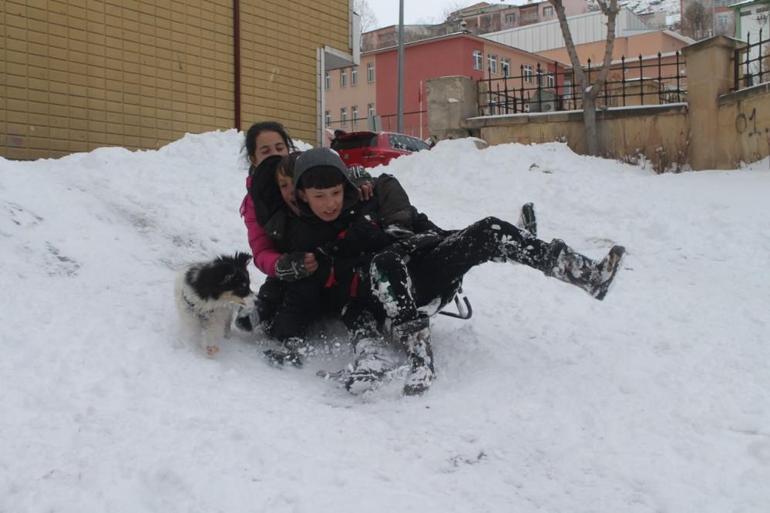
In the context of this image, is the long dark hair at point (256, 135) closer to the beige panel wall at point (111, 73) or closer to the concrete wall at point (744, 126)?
the beige panel wall at point (111, 73)

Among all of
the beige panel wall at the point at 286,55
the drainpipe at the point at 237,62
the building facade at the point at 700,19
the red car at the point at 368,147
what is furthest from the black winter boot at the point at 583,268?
the building facade at the point at 700,19

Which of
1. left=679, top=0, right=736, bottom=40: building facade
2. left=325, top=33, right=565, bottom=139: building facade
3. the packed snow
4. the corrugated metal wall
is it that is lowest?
the packed snow

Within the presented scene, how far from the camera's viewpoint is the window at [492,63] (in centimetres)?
4350

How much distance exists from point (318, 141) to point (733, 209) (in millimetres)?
8638

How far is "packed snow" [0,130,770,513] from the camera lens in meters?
2.40

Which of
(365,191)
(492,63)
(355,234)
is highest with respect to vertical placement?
(492,63)

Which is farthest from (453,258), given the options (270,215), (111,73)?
(111,73)

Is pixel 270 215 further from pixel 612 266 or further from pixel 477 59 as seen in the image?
pixel 477 59

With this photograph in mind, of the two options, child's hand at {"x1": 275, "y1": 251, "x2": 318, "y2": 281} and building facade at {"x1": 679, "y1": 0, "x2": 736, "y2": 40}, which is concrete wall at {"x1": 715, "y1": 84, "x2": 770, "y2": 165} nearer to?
child's hand at {"x1": 275, "y1": 251, "x2": 318, "y2": 281}

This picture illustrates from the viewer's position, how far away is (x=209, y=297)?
3.74m

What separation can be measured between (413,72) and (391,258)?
41387 millimetres

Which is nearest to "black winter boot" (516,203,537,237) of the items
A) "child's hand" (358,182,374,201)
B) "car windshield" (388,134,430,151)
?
"child's hand" (358,182,374,201)

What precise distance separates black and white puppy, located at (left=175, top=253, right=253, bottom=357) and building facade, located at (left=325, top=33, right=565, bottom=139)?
34084 millimetres

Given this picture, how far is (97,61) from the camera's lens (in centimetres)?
992
